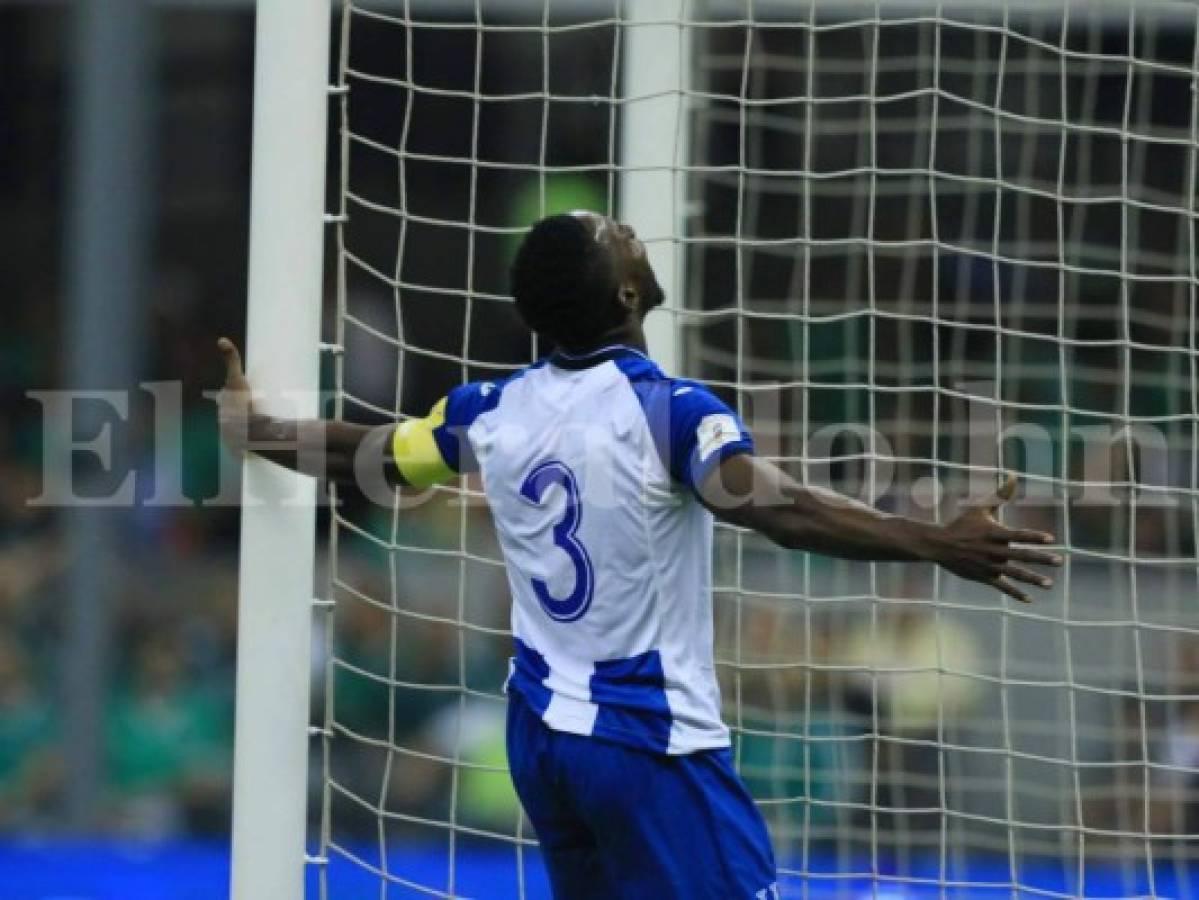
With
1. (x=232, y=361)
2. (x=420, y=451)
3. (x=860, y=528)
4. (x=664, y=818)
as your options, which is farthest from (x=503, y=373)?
(x=860, y=528)

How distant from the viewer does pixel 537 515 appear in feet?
11.5

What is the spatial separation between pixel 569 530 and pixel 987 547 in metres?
0.67

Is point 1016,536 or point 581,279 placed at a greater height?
point 581,279

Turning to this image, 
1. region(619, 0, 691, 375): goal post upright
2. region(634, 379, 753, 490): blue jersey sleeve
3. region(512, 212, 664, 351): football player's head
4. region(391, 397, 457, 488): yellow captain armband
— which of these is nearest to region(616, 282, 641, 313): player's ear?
region(512, 212, 664, 351): football player's head

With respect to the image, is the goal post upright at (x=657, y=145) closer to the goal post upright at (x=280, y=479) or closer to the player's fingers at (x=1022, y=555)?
the goal post upright at (x=280, y=479)

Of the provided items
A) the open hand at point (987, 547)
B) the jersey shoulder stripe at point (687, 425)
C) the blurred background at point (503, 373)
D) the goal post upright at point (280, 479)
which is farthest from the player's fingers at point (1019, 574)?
the blurred background at point (503, 373)

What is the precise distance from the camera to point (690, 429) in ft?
10.9

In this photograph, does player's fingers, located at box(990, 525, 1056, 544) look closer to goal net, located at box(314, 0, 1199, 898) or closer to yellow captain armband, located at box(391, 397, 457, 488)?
yellow captain armband, located at box(391, 397, 457, 488)

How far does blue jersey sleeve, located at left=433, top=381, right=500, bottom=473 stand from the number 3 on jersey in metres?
0.22

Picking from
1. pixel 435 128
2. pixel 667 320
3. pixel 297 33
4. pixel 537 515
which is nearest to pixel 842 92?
pixel 435 128

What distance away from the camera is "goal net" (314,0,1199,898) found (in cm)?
575

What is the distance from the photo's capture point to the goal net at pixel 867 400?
575 cm

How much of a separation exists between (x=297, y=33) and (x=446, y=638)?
3995 millimetres

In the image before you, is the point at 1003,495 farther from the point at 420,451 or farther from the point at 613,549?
the point at 420,451
